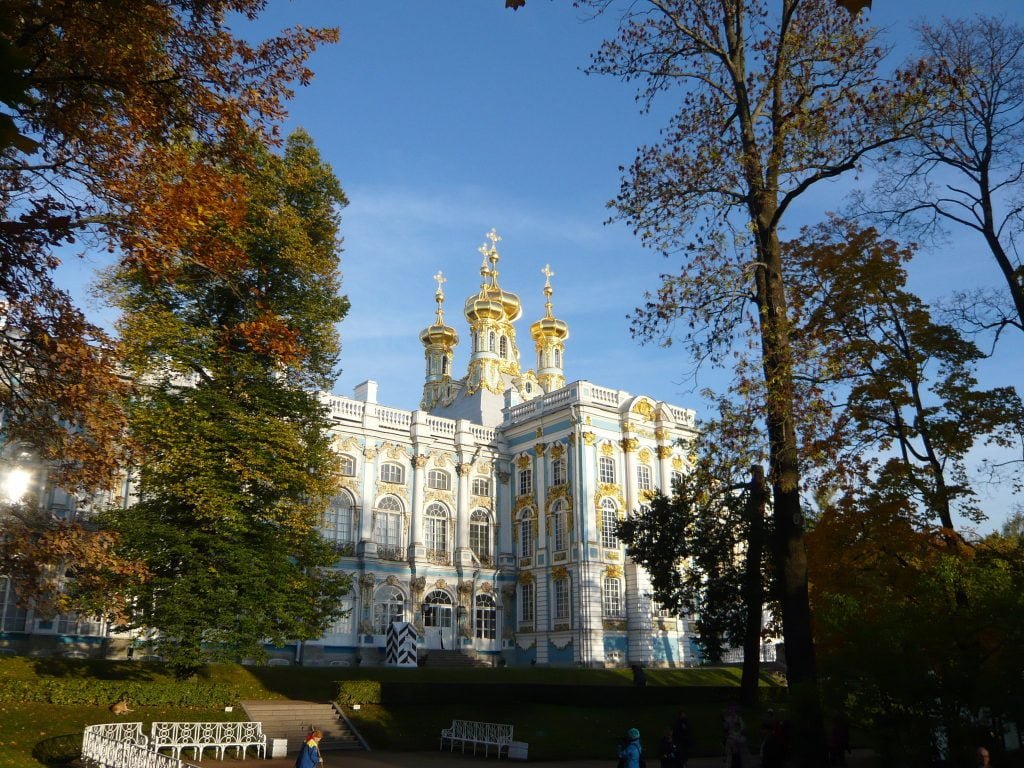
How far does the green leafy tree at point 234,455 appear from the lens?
1961 cm

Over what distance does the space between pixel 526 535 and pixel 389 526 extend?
669 cm

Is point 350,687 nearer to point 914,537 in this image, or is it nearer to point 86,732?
point 86,732

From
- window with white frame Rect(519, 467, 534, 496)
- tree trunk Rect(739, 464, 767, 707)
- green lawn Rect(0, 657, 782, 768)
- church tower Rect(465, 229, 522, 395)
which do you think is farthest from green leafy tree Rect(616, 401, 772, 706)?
church tower Rect(465, 229, 522, 395)

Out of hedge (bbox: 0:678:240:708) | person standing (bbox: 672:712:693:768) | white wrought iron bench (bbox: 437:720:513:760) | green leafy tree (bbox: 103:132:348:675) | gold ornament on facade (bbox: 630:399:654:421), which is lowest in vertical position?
white wrought iron bench (bbox: 437:720:513:760)

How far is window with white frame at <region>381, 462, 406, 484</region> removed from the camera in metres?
40.2

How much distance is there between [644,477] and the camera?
41469 millimetres

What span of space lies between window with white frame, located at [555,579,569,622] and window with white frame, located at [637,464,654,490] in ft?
19.8

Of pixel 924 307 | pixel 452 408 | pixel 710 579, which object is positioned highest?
pixel 452 408

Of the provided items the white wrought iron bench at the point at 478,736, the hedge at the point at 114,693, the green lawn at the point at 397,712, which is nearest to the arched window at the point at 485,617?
the green lawn at the point at 397,712

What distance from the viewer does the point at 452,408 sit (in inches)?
2084

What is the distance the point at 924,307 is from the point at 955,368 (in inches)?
59.9

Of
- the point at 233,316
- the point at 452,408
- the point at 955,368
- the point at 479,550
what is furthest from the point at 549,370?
the point at 955,368

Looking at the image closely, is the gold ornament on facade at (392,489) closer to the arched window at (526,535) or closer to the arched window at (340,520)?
the arched window at (340,520)

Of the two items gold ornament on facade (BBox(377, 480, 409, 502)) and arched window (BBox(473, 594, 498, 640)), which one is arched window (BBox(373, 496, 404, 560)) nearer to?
gold ornament on facade (BBox(377, 480, 409, 502))
